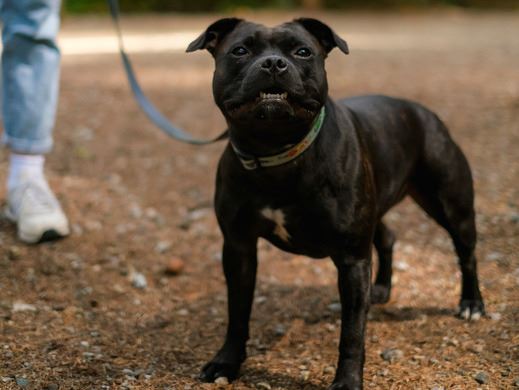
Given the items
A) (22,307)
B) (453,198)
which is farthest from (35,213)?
(453,198)

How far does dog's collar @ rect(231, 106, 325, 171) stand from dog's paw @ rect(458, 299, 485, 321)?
1.38m

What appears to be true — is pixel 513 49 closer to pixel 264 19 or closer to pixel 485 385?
pixel 264 19

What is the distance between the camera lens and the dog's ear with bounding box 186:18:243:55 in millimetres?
2867

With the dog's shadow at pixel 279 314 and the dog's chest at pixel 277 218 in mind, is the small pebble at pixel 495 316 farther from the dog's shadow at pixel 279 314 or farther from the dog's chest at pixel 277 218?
the dog's chest at pixel 277 218

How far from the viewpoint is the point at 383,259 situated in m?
3.93

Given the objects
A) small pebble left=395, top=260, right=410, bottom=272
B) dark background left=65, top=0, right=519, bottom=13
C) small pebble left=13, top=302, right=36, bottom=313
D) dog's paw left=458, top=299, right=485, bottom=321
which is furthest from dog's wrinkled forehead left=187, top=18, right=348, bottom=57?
dark background left=65, top=0, right=519, bottom=13

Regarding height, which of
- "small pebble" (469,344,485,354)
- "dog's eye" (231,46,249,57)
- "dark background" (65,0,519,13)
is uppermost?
"dog's eye" (231,46,249,57)

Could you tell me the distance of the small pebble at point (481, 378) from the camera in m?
2.95

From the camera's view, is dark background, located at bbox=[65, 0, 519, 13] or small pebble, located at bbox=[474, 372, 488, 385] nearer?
small pebble, located at bbox=[474, 372, 488, 385]

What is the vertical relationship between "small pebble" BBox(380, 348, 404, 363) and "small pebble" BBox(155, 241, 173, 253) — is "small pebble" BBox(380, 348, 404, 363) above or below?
above

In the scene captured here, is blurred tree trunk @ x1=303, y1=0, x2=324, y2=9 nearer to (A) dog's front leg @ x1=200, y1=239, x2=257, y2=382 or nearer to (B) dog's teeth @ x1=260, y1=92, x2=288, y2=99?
(A) dog's front leg @ x1=200, y1=239, x2=257, y2=382

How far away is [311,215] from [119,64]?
8.80m

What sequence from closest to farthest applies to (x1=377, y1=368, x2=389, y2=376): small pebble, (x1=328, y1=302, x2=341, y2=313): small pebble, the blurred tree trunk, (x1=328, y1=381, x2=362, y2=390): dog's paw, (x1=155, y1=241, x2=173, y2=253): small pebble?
(x1=328, y1=381, x2=362, y2=390): dog's paw, (x1=377, y1=368, x2=389, y2=376): small pebble, (x1=328, y1=302, x2=341, y2=313): small pebble, (x1=155, y1=241, x2=173, y2=253): small pebble, the blurred tree trunk

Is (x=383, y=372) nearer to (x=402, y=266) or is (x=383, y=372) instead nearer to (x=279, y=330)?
(x=279, y=330)
